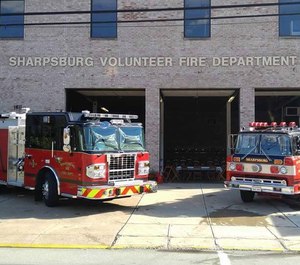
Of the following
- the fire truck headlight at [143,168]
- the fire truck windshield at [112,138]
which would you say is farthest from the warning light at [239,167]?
the fire truck windshield at [112,138]

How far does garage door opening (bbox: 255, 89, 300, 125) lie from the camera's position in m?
26.2

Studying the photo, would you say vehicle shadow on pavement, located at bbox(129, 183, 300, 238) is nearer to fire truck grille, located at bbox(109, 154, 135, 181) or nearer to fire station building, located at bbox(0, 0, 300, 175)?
fire truck grille, located at bbox(109, 154, 135, 181)

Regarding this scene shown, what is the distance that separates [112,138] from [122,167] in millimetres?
824

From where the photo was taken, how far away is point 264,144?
13.0 metres

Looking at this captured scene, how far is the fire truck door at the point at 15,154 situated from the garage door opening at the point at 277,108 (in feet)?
48.9

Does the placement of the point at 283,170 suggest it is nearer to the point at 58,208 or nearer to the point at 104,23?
the point at 58,208

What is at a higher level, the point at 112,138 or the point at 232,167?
the point at 112,138

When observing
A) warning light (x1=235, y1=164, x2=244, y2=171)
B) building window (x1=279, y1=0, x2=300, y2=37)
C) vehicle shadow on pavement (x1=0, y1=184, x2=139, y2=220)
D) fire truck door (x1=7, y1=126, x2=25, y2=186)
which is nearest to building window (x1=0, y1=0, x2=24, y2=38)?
fire truck door (x1=7, y1=126, x2=25, y2=186)

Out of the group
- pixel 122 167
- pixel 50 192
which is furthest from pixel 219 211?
pixel 50 192

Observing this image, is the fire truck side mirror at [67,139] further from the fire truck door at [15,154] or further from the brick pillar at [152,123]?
the brick pillar at [152,123]

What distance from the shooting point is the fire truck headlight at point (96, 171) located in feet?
37.6

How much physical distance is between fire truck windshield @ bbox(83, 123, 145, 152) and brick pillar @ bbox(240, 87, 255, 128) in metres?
7.89

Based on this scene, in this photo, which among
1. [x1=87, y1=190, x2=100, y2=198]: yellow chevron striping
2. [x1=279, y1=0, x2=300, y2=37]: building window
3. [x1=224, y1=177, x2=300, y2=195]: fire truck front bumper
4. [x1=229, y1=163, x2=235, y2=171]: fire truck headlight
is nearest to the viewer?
[x1=87, y1=190, x2=100, y2=198]: yellow chevron striping

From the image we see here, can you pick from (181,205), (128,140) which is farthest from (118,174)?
(181,205)
